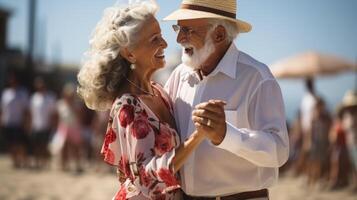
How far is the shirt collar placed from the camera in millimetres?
2889

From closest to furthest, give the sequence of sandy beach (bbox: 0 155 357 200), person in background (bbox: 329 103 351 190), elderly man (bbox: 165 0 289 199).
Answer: elderly man (bbox: 165 0 289 199)
sandy beach (bbox: 0 155 357 200)
person in background (bbox: 329 103 351 190)

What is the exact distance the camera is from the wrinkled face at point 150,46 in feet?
9.20

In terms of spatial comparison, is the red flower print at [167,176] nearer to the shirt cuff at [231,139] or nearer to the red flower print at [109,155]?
the shirt cuff at [231,139]

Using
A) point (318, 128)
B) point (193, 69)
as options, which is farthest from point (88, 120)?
point (193, 69)

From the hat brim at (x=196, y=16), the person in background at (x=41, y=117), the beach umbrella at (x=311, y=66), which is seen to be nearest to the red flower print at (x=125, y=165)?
the hat brim at (x=196, y=16)

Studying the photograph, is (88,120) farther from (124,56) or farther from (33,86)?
(124,56)

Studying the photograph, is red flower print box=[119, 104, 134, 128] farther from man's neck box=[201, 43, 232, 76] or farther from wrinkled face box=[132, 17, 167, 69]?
man's neck box=[201, 43, 232, 76]

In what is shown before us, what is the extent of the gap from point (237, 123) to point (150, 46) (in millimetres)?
542

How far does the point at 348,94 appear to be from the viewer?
9406mm

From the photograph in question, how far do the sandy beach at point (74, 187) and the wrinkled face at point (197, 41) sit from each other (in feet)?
19.7

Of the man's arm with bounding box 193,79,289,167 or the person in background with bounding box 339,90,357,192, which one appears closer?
the man's arm with bounding box 193,79,289,167

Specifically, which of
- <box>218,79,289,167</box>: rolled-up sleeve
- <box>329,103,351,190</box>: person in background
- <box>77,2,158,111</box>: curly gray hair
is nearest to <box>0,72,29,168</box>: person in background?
<box>329,103,351,190</box>: person in background

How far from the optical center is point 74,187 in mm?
9781

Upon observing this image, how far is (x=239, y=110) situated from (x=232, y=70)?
200 mm
